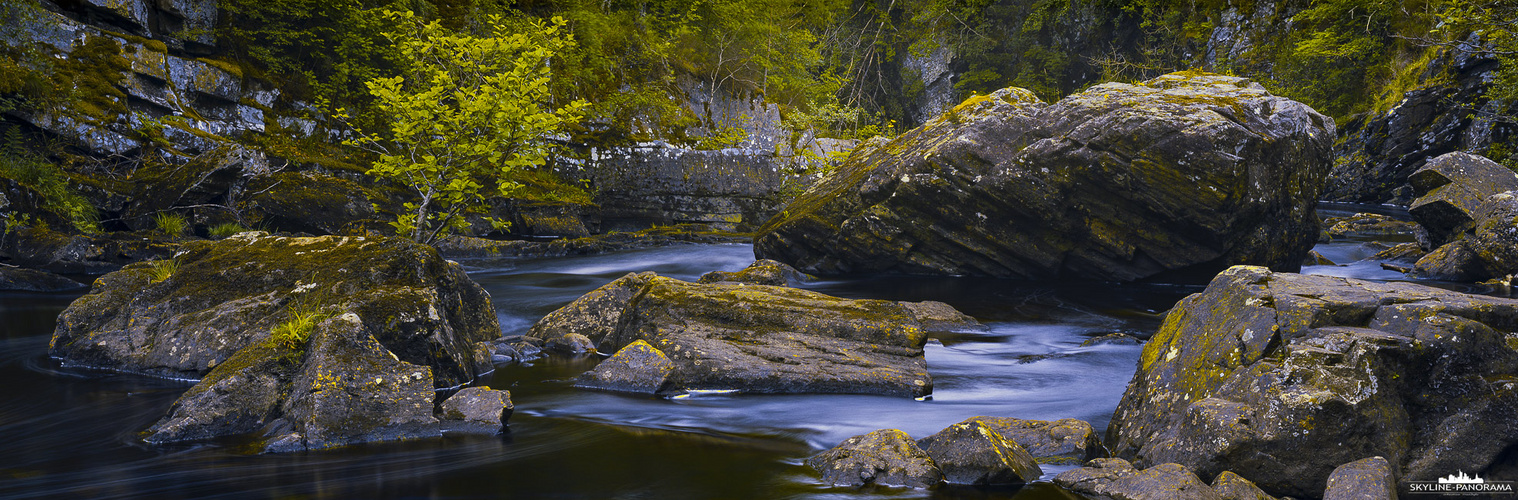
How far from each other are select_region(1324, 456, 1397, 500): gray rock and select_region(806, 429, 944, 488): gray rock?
6.34 feet

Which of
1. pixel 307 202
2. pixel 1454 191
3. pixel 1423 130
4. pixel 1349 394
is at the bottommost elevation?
pixel 1349 394

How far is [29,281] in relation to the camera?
11805 millimetres

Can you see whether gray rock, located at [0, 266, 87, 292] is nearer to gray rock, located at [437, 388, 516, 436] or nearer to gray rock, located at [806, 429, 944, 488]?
Answer: gray rock, located at [437, 388, 516, 436]

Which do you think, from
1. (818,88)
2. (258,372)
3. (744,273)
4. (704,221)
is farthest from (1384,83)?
(258,372)

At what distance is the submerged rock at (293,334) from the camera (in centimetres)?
541

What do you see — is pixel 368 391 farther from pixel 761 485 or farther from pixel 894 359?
pixel 894 359

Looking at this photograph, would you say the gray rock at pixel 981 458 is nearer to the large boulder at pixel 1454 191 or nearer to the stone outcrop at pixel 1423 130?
the large boulder at pixel 1454 191

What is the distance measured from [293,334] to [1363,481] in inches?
274

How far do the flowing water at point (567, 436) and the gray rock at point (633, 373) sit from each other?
0.20 metres

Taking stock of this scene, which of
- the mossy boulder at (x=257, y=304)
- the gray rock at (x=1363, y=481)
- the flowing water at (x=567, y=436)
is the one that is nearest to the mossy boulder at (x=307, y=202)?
the flowing water at (x=567, y=436)

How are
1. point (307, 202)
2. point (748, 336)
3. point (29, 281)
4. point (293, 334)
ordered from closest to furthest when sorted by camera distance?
1. point (293, 334)
2. point (748, 336)
3. point (29, 281)
4. point (307, 202)

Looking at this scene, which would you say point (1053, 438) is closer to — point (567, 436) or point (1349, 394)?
point (1349, 394)

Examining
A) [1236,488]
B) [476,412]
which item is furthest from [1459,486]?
[476,412]

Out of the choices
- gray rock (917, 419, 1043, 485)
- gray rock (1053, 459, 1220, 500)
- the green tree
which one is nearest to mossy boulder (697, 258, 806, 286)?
the green tree
